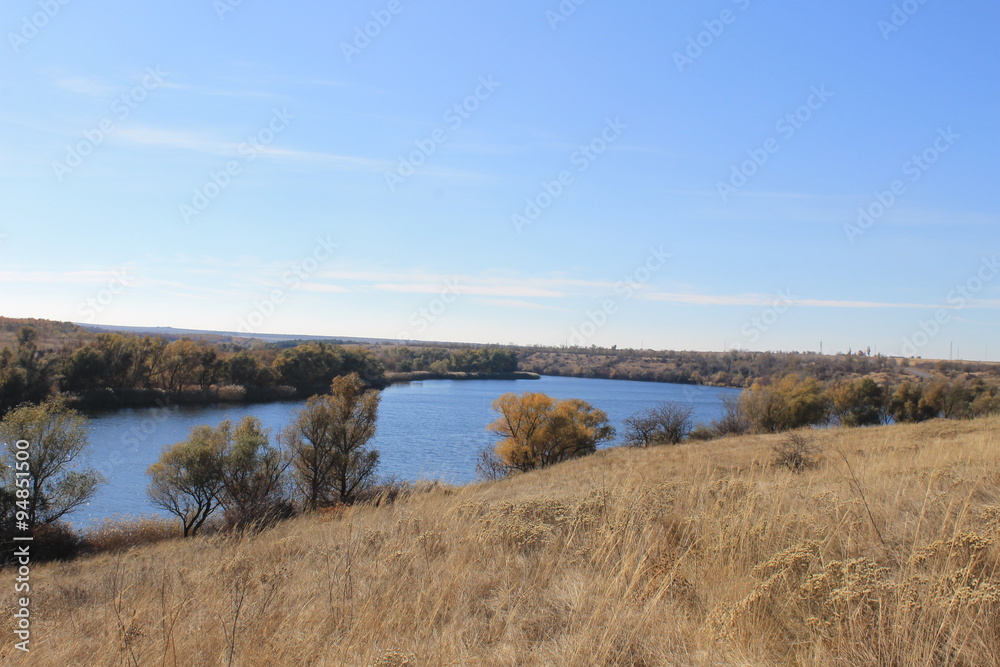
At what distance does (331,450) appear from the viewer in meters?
34.7

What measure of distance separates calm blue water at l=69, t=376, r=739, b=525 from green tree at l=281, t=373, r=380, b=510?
2.07m

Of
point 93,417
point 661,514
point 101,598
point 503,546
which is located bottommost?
point 93,417

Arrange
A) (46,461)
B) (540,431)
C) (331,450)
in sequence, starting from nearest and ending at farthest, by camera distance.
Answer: (46,461) → (331,450) → (540,431)

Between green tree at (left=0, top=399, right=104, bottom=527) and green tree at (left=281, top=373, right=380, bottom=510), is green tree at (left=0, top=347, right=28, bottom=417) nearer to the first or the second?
green tree at (left=0, top=399, right=104, bottom=527)

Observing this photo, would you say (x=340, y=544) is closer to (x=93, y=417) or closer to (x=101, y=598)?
(x=101, y=598)

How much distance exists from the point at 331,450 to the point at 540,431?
1776cm

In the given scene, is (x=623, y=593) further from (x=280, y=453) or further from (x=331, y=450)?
(x=280, y=453)

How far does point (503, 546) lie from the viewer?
15.9ft

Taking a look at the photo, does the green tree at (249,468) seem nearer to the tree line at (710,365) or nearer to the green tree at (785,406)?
the green tree at (785,406)

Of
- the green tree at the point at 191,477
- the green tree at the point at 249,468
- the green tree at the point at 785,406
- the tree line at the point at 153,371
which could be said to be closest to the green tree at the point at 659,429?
the green tree at the point at 785,406

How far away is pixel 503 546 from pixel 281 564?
6.58 feet

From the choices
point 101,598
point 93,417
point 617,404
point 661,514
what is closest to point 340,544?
point 101,598

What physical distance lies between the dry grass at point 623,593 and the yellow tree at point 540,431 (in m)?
41.0

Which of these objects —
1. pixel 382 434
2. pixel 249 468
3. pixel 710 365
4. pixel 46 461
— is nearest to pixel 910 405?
pixel 382 434
